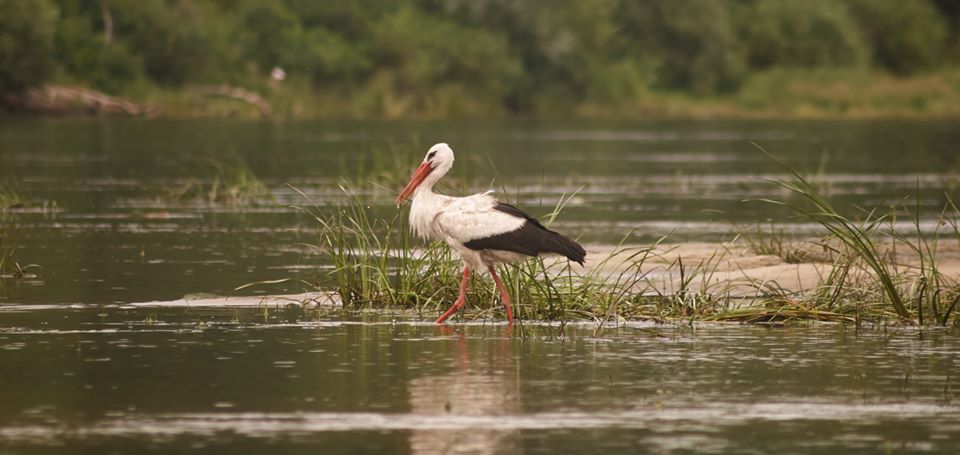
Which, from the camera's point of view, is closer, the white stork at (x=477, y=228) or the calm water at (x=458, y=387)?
the calm water at (x=458, y=387)

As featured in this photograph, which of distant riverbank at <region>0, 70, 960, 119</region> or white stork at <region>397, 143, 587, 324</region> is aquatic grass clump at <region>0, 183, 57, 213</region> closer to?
white stork at <region>397, 143, 587, 324</region>

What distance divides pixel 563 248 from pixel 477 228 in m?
0.66

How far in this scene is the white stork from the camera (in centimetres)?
1320

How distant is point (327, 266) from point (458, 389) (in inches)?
289

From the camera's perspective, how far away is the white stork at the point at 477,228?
13.2 m

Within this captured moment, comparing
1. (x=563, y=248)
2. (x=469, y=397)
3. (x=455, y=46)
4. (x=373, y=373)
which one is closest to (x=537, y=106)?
(x=455, y=46)

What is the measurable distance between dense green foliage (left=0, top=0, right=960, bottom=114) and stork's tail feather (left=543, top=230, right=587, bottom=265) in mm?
52343

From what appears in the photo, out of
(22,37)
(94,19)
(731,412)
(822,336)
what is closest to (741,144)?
(22,37)

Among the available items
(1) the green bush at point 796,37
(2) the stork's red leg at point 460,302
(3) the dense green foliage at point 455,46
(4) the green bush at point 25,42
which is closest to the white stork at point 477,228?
(2) the stork's red leg at point 460,302

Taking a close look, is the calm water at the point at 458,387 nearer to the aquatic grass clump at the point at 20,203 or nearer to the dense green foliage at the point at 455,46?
the aquatic grass clump at the point at 20,203

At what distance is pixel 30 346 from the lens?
12.5 m

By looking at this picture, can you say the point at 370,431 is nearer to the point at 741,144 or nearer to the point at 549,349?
the point at 549,349

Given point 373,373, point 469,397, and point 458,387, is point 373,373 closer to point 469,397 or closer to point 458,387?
point 458,387

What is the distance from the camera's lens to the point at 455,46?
82.9m
